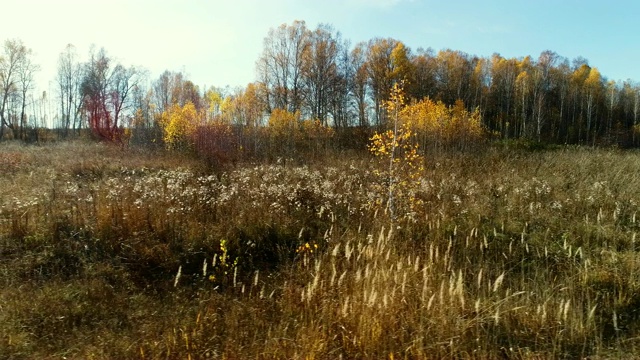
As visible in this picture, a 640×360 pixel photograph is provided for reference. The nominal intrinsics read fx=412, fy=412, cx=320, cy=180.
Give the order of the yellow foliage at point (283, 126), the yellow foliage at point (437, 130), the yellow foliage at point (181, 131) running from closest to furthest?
the yellow foliage at point (437, 130), the yellow foliage at point (181, 131), the yellow foliage at point (283, 126)

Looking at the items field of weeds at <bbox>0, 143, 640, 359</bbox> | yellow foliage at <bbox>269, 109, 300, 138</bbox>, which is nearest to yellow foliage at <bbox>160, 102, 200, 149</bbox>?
yellow foliage at <bbox>269, 109, 300, 138</bbox>

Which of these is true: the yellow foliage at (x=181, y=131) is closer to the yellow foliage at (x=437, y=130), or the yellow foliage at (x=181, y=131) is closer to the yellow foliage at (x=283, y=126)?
the yellow foliage at (x=283, y=126)

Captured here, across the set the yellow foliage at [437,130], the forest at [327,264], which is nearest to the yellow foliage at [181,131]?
the forest at [327,264]

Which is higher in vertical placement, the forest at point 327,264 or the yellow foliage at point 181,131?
the yellow foliage at point 181,131

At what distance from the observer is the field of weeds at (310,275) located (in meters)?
3.21

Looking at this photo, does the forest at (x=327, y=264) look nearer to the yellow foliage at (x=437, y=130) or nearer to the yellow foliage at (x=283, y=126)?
the yellow foliage at (x=437, y=130)

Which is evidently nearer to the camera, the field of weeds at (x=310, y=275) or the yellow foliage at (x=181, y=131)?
the field of weeds at (x=310, y=275)

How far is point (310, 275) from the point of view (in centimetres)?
464

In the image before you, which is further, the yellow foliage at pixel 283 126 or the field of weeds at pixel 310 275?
the yellow foliage at pixel 283 126

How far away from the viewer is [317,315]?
11.8 feet

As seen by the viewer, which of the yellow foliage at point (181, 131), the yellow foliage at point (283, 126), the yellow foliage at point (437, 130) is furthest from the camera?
the yellow foliage at point (283, 126)

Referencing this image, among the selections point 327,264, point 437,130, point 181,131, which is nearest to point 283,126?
point 181,131

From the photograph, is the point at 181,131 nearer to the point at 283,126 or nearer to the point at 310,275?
the point at 283,126

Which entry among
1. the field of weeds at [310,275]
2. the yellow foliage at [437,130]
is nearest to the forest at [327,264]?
the field of weeds at [310,275]
